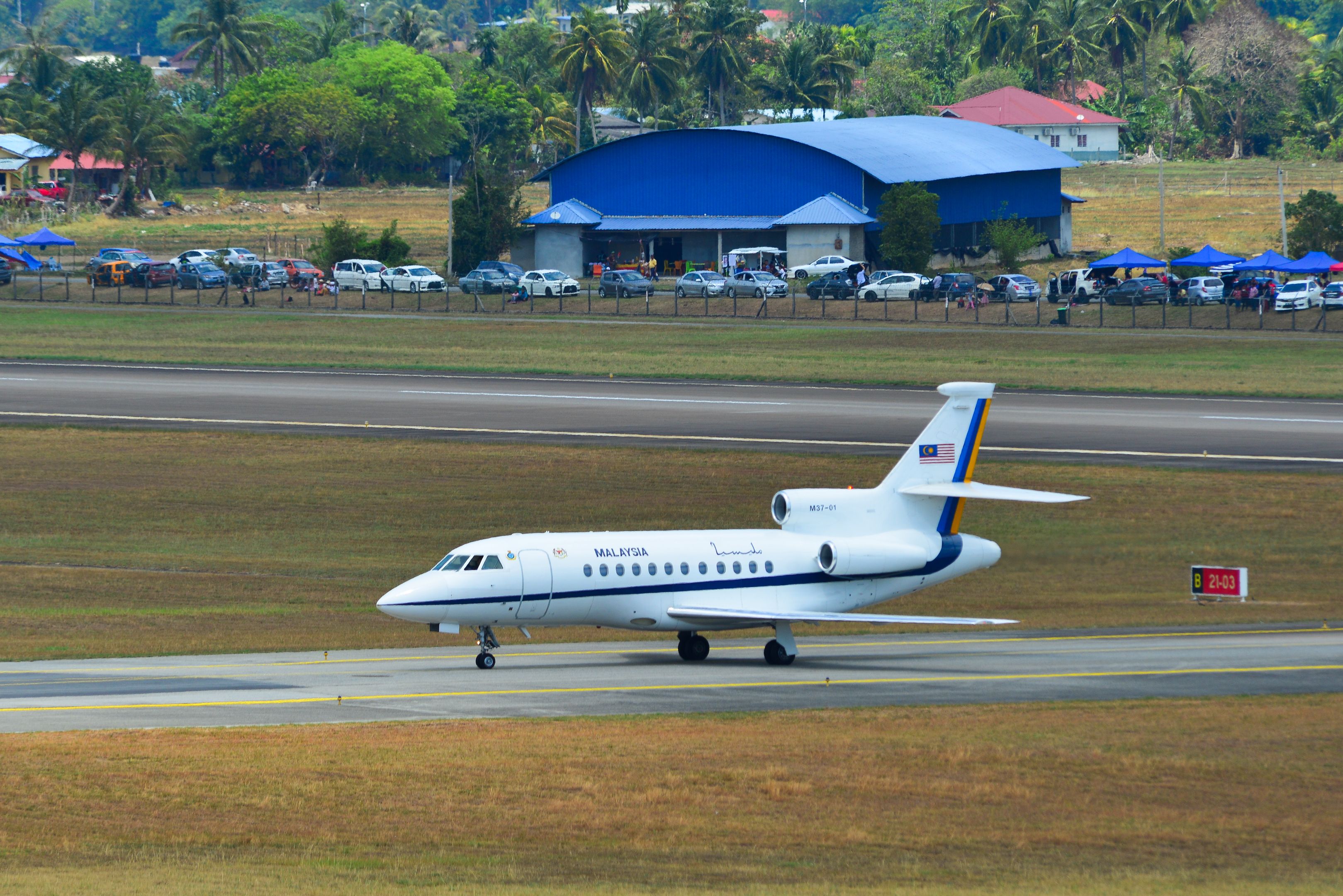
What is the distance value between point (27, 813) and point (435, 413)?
53.8 metres

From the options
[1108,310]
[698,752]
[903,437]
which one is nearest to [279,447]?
[903,437]

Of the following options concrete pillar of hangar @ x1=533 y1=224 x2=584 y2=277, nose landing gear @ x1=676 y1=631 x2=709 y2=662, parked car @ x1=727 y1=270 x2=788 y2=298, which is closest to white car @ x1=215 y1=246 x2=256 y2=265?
concrete pillar of hangar @ x1=533 y1=224 x2=584 y2=277

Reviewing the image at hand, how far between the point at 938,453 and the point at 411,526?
20176mm

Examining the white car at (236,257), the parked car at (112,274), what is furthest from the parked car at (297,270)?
the parked car at (112,274)

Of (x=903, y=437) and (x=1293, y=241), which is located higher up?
(x=1293, y=241)

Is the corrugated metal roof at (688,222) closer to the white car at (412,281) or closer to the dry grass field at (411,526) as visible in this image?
the white car at (412,281)

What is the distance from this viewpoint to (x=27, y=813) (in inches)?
942

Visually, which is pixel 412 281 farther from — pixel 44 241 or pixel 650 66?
pixel 650 66

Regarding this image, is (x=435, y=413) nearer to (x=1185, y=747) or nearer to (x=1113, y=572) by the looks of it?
(x=1113, y=572)

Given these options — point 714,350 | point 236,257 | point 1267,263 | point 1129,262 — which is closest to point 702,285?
point 714,350

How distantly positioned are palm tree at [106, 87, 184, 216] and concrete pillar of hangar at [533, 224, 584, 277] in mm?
62249

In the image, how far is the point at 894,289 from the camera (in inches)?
4631

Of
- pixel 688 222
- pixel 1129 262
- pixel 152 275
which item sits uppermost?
pixel 688 222

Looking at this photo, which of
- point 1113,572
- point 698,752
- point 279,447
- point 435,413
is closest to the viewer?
point 698,752
